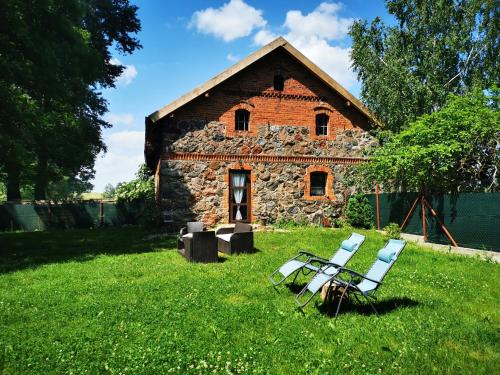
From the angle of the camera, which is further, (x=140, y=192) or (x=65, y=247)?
(x=140, y=192)

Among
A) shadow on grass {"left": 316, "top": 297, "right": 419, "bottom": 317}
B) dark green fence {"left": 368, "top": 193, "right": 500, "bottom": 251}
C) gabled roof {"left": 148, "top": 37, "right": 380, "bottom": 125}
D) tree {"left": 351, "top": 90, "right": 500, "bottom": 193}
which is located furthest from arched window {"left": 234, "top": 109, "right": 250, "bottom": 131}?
shadow on grass {"left": 316, "top": 297, "right": 419, "bottom": 317}

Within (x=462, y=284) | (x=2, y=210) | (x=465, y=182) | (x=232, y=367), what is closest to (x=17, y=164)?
(x=2, y=210)

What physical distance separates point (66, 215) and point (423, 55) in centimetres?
2117

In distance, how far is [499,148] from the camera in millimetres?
11336

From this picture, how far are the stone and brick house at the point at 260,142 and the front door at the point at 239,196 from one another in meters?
0.04

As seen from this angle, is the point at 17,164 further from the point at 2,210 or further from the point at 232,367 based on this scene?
the point at 232,367

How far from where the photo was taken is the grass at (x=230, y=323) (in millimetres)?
3812

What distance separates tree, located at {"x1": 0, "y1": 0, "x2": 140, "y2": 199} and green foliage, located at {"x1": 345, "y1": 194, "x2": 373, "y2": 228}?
12.5m

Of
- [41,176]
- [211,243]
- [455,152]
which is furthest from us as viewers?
[41,176]

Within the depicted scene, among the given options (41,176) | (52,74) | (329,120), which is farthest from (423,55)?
(41,176)

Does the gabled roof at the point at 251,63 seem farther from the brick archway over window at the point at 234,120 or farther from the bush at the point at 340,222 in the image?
the bush at the point at 340,222

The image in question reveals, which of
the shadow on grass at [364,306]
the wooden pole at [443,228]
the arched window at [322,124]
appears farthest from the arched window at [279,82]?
the shadow on grass at [364,306]

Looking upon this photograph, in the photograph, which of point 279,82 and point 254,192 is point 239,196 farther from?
point 279,82

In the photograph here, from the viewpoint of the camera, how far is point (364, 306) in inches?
219
